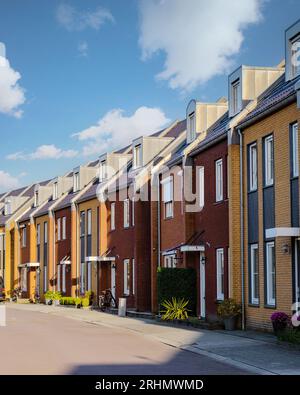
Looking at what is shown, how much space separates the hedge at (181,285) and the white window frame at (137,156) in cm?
1031

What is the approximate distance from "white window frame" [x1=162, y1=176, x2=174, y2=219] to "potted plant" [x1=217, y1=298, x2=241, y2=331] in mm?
8318

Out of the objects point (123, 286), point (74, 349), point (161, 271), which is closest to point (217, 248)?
point (161, 271)

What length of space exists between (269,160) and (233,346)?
6320 mm

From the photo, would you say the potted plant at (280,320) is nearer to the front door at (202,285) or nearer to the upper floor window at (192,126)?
the front door at (202,285)

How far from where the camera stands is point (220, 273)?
86.0 feet

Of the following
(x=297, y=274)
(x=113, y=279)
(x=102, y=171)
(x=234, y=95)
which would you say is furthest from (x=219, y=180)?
(x=102, y=171)

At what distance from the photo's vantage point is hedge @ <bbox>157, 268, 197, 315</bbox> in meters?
28.2

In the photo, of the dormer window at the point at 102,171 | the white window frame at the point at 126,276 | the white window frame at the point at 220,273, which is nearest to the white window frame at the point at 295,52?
the white window frame at the point at 220,273

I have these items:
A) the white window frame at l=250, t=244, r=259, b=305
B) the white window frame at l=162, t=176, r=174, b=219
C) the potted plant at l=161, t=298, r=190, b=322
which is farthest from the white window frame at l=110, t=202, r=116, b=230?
the white window frame at l=250, t=244, r=259, b=305

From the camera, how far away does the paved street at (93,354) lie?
1452 centimetres

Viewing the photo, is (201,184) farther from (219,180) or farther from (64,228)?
(64,228)

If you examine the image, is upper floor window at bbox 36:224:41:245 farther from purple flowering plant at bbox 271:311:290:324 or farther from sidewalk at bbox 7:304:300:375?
purple flowering plant at bbox 271:311:290:324
